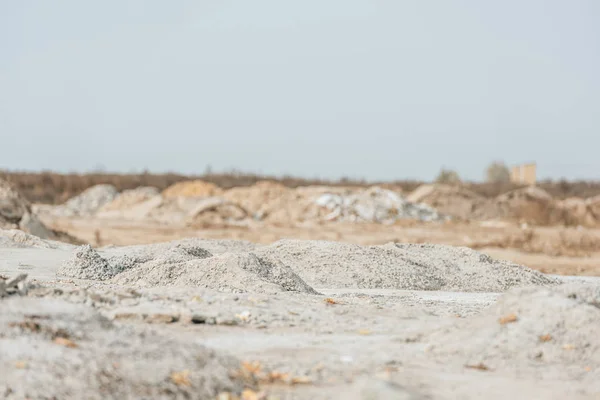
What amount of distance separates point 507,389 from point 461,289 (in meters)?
5.90

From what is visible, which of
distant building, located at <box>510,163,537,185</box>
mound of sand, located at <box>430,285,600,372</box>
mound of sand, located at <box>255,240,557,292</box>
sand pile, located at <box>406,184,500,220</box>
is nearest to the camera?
mound of sand, located at <box>430,285,600,372</box>

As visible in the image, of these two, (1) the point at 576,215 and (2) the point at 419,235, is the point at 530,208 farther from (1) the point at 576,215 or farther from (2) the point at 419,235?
(2) the point at 419,235

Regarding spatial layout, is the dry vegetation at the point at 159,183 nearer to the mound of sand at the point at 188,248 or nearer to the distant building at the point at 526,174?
the distant building at the point at 526,174

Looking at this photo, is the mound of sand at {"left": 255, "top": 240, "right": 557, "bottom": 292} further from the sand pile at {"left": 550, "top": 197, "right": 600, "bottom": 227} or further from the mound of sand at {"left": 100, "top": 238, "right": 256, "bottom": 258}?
the sand pile at {"left": 550, "top": 197, "right": 600, "bottom": 227}

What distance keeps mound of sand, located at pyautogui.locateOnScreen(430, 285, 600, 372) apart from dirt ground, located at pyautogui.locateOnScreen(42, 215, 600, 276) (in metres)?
9.63

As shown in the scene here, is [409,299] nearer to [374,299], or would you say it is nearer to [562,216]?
[374,299]

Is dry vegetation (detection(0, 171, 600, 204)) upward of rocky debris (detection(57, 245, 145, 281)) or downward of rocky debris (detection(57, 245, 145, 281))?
upward

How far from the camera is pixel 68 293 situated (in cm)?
635

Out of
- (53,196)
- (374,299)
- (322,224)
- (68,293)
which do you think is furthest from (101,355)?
(53,196)

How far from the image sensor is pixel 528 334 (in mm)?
5621

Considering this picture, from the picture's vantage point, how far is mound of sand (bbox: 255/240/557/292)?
33.9 ft

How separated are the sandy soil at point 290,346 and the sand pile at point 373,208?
19.2 m

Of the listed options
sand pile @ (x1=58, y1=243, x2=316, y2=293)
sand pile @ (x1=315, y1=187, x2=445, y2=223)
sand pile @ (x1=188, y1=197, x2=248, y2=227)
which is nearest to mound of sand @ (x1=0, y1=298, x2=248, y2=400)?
sand pile @ (x1=58, y1=243, x2=316, y2=293)

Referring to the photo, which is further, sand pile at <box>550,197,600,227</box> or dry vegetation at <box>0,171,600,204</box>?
dry vegetation at <box>0,171,600,204</box>
